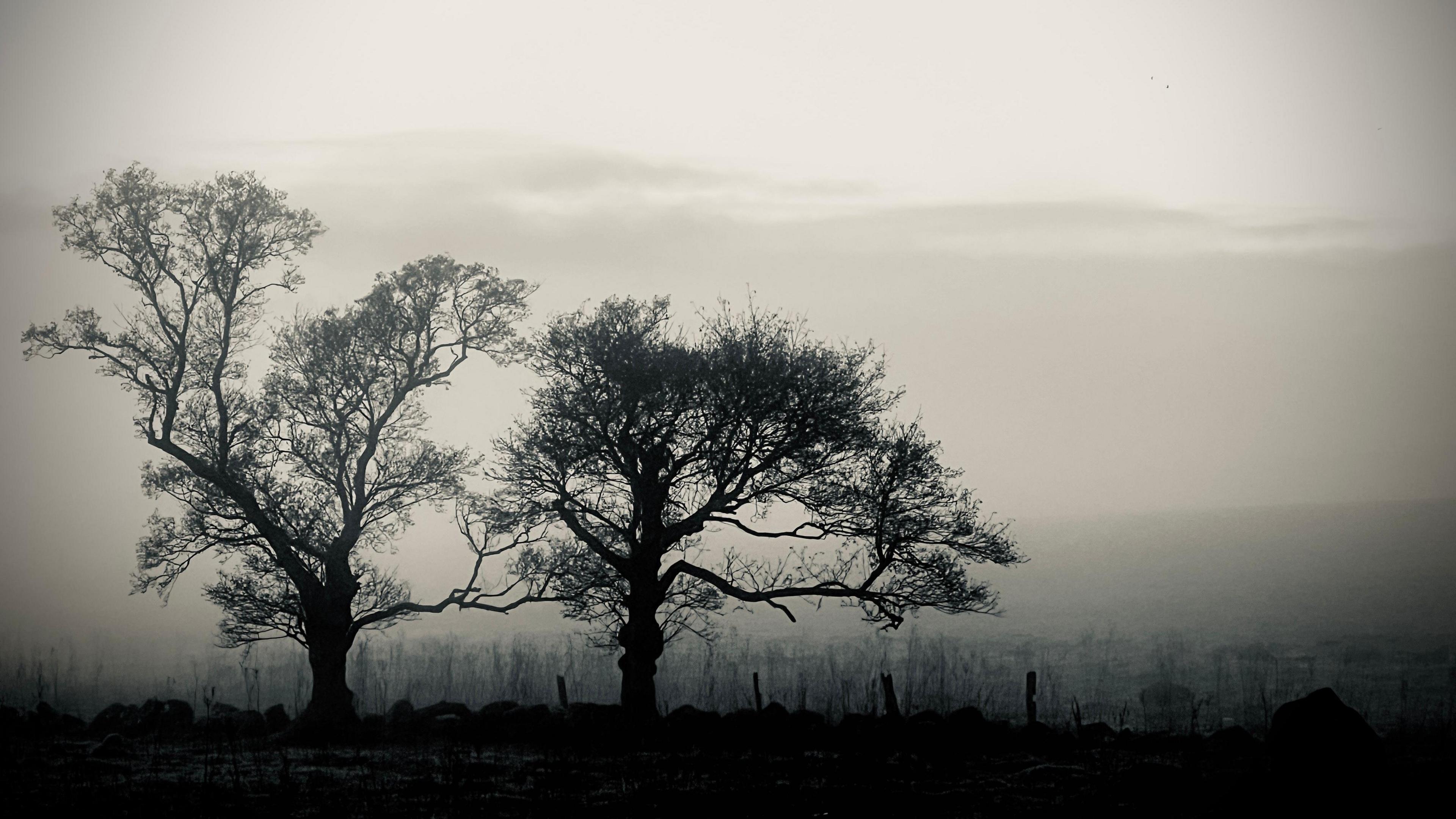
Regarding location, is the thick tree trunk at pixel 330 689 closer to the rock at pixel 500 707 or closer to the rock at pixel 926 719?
the rock at pixel 500 707

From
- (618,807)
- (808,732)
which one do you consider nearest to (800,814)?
(618,807)

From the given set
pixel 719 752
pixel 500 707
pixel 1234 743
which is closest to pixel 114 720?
pixel 500 707

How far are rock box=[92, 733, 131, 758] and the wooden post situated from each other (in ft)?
67.5

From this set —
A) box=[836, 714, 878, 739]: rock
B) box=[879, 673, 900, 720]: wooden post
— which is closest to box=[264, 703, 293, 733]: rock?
box=[836, 714, 878, 739]: rock

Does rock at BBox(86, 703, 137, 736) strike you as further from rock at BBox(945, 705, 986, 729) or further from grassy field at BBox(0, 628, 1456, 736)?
rock at BBox(945, 705, 986, 729)

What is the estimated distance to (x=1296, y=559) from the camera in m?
116

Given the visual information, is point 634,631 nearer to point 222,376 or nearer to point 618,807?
point 618,807

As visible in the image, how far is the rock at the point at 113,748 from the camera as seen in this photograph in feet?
89.0

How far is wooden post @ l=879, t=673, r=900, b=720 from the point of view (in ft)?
98.5

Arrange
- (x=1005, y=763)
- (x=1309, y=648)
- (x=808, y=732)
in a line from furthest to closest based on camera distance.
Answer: (x=1309, y=648), (x=808, y=732), (x=1005, y=763)

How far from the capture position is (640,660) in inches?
1225

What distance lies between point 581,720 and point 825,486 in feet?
33.6

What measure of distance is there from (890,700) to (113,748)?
21.5m

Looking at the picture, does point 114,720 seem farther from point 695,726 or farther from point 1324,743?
point 1324,743
